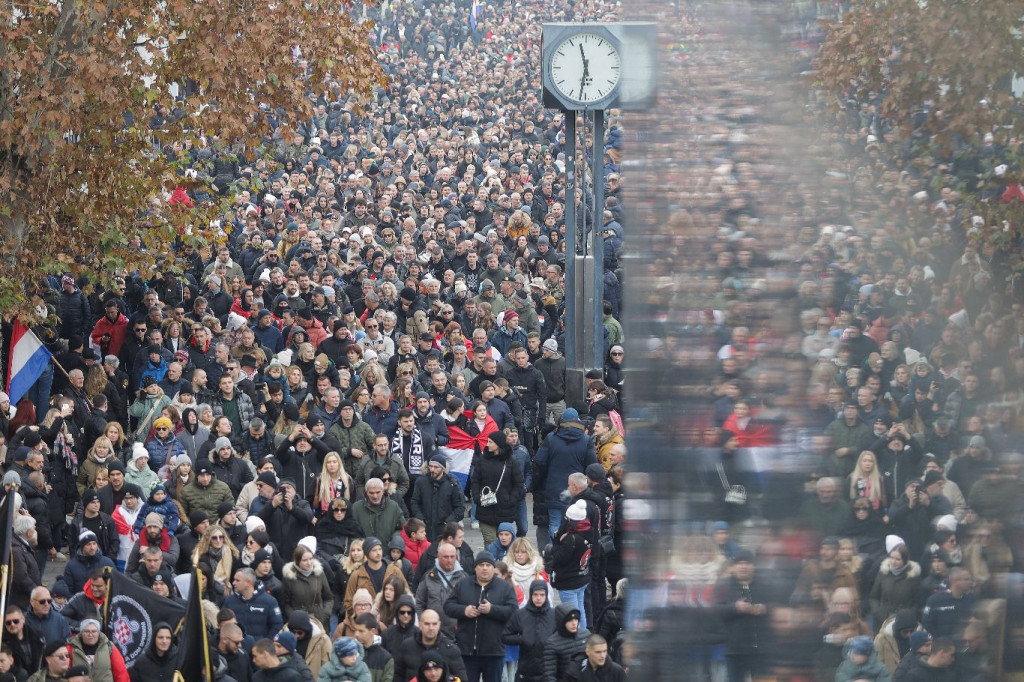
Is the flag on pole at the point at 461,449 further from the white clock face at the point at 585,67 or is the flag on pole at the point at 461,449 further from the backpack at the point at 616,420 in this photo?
the white clock face at the point at 585,67

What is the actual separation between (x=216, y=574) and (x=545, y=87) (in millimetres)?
7241

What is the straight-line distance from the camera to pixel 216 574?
11.3m

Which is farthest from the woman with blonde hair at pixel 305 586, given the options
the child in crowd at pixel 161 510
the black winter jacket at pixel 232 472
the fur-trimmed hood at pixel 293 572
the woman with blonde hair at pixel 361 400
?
the woman with blonde hair at pixel 361 400

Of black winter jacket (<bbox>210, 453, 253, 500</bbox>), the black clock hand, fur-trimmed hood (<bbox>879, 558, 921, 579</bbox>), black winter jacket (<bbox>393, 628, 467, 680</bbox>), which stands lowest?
black winter jacket (<bbox>393, 628, 467, 680</bbox>)

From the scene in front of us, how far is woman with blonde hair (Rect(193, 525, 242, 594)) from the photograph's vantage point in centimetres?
1144

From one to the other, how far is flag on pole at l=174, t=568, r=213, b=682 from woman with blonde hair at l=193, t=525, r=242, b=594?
176 cm

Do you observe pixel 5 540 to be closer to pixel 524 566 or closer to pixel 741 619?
pixel 524 566

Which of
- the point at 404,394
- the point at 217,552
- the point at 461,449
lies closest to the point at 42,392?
the point at 404,394

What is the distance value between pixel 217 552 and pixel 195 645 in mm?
2080

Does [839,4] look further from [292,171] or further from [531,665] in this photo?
[292,171]

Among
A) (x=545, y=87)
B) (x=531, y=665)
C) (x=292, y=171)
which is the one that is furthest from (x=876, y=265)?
(x=292, y=171)

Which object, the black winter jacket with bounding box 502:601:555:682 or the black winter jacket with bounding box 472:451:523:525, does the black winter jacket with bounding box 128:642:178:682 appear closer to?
the black winter jacket with bounding box 502:601:555:682

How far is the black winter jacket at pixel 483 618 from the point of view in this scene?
428 inches

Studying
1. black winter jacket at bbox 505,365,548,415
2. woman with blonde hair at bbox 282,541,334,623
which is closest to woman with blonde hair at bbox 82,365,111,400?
black winter jacket at bbox 505,365,548,415
